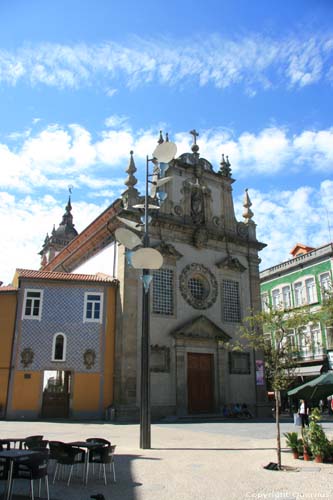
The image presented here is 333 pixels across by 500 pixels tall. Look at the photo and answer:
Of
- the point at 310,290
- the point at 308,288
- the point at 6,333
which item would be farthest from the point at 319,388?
the point at 308,288

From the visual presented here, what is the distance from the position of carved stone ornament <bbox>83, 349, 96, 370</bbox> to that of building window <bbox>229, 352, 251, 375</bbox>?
8.97 meters

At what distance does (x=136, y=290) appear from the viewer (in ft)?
86.3

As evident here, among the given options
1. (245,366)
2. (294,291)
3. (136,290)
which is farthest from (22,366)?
(294,291)

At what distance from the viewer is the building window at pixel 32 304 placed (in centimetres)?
2477

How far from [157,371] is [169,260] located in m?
6.67

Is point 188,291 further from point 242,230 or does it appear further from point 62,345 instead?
point 62,345

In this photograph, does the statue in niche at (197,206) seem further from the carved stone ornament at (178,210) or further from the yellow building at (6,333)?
the yellow building at (6,333)

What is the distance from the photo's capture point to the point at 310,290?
38.1 m

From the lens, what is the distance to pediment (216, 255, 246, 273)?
30.7 m

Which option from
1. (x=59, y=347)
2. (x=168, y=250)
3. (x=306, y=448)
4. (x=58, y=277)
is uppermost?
(x=168, y=250)

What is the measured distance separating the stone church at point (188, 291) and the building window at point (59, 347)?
9.29 feet

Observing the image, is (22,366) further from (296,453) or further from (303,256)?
(303,256)

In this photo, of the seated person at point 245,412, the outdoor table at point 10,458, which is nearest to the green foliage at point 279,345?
the outdoor table at point 10,458

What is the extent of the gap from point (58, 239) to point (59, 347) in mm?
37745
